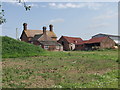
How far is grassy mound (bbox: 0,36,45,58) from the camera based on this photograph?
2378 cm

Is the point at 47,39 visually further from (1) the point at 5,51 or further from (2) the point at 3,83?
(2) the point at 3,83

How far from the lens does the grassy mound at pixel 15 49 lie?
936 inches

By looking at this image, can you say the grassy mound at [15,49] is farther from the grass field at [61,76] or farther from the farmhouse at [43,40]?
the farmhouse at [43,40]

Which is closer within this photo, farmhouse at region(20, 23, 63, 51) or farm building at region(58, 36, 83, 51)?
farmhouse at region(20, 23, 63, 51)

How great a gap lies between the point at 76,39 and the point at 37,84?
6404cm

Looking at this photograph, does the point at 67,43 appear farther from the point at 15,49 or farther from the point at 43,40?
the point at 15,49

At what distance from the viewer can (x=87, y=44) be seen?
5988 centimetres

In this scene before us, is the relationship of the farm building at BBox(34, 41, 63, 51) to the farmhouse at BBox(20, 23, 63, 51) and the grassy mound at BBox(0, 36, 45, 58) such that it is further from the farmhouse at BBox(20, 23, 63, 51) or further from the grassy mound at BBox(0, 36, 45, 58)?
the grassy mound at BBox(0, 36, 45, 58)

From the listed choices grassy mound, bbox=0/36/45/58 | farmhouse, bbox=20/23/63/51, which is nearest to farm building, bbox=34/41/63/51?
farmhouse, bbox=20/23/63/51

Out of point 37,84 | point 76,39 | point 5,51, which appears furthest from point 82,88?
point 76,39

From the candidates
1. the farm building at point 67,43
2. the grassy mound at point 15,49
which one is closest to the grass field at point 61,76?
the grassy mound at point 15,49

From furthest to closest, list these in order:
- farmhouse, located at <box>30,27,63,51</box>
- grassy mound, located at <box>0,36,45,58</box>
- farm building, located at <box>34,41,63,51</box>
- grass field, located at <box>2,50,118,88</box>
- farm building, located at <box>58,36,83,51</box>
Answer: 1. farm building, located at <box>58,36,83,51</box>
2. farmhouse, located at <box>30,27,63,51</box>
3. farm building, located at <box>34,41,63,51</box>
4. grassy mound, located at <box>0,36,45,58</box>
5. grass field, located at <box>2,50,118,88</box>

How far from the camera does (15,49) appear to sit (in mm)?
25188

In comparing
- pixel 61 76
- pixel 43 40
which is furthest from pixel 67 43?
pixel 61 76
